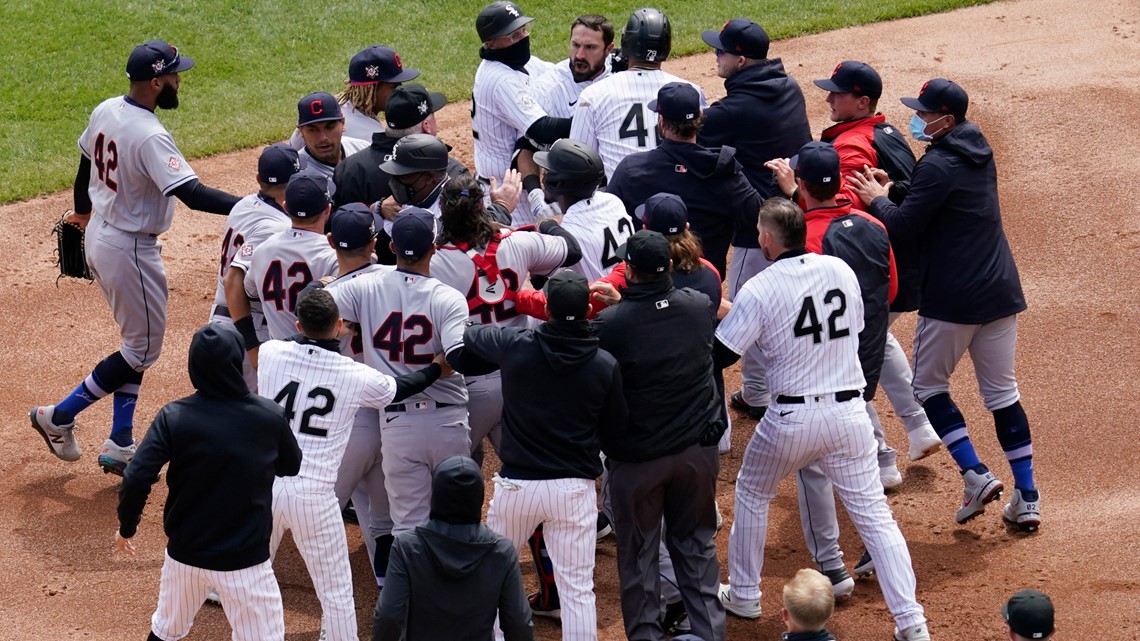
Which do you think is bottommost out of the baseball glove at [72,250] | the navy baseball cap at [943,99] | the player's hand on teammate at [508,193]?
the baseball glove at [72,250]

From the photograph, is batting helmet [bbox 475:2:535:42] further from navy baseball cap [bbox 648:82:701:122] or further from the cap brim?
navy baseball cap [bbox 648:82:701:122]

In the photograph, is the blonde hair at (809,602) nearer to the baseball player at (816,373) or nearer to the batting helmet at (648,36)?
the baseball player at (816,373)

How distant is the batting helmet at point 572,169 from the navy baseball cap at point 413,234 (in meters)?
0.83

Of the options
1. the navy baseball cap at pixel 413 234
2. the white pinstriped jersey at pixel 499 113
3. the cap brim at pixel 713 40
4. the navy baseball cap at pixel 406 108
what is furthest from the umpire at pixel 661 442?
the white pinstriped jersey at pixel 499 113

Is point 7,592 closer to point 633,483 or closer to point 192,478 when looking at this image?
point 192,478

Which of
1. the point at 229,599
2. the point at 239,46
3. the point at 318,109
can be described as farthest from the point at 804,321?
the point at 239,46

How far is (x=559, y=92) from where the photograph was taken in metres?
7.98

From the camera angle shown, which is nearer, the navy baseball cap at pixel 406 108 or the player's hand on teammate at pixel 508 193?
the player's hand on teammate at pixel 508 193

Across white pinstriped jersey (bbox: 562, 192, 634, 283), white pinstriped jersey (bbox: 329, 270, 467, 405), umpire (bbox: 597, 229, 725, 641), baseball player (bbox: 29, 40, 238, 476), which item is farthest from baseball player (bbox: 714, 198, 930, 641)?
baseball player (bbox: 29, 40, 238, 476)

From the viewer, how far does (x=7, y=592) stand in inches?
243

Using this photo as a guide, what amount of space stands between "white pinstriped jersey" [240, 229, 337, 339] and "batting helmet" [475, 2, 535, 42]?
6.87 feet

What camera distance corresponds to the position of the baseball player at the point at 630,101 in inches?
286

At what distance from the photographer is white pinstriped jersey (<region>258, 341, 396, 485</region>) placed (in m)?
5.32

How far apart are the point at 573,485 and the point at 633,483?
0.30 metres
